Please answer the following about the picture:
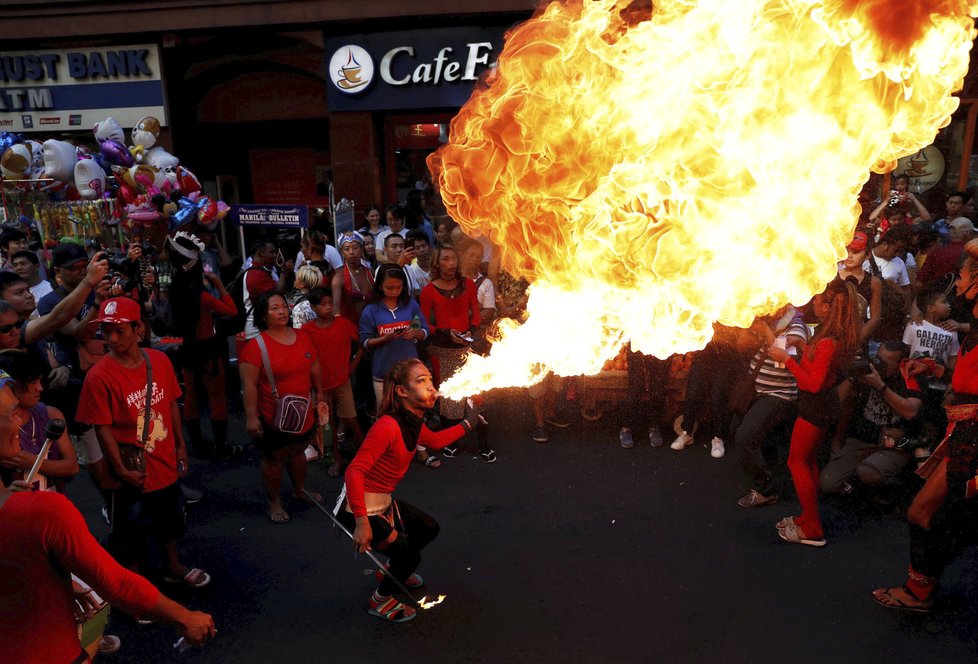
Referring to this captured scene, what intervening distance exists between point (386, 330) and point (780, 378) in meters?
3.67

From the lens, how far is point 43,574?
2.48m

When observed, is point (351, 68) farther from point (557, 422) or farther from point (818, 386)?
point (818, 386)

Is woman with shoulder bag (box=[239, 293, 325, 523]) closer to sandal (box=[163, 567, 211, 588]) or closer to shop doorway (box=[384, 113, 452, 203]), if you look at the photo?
sandal (box=[163, 567, 211, 588])

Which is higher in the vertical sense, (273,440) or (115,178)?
(115,178)

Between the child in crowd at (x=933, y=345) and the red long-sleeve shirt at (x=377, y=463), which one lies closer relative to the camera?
the red long-sleeve shirt at (x=377, y=463)

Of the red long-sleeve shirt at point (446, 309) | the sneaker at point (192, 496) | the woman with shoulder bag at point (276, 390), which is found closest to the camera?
the woman with shoulder bag at point (276, 390)

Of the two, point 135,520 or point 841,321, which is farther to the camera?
point 841,321

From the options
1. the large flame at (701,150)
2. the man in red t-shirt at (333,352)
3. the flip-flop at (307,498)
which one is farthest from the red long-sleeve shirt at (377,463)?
the man in red t-shirt at (333,352)

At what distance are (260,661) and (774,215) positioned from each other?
4.38 m

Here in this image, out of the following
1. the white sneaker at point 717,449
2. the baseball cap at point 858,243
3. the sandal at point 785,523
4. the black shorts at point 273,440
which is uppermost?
the baseball cap at point 858,243

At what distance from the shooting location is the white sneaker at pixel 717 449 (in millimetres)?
7090

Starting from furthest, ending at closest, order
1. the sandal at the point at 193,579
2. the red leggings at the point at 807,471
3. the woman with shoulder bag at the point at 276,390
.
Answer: the woman with shoulder bag at the point at 276,390 < the red leggings at the point at 807,471 < the sandal at the point at 193,579

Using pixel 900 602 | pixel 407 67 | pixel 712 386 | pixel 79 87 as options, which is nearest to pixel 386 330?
pixel 712 386

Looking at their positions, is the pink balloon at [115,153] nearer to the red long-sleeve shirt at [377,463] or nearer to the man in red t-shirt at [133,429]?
the man in red t-shirt at [133,429]
